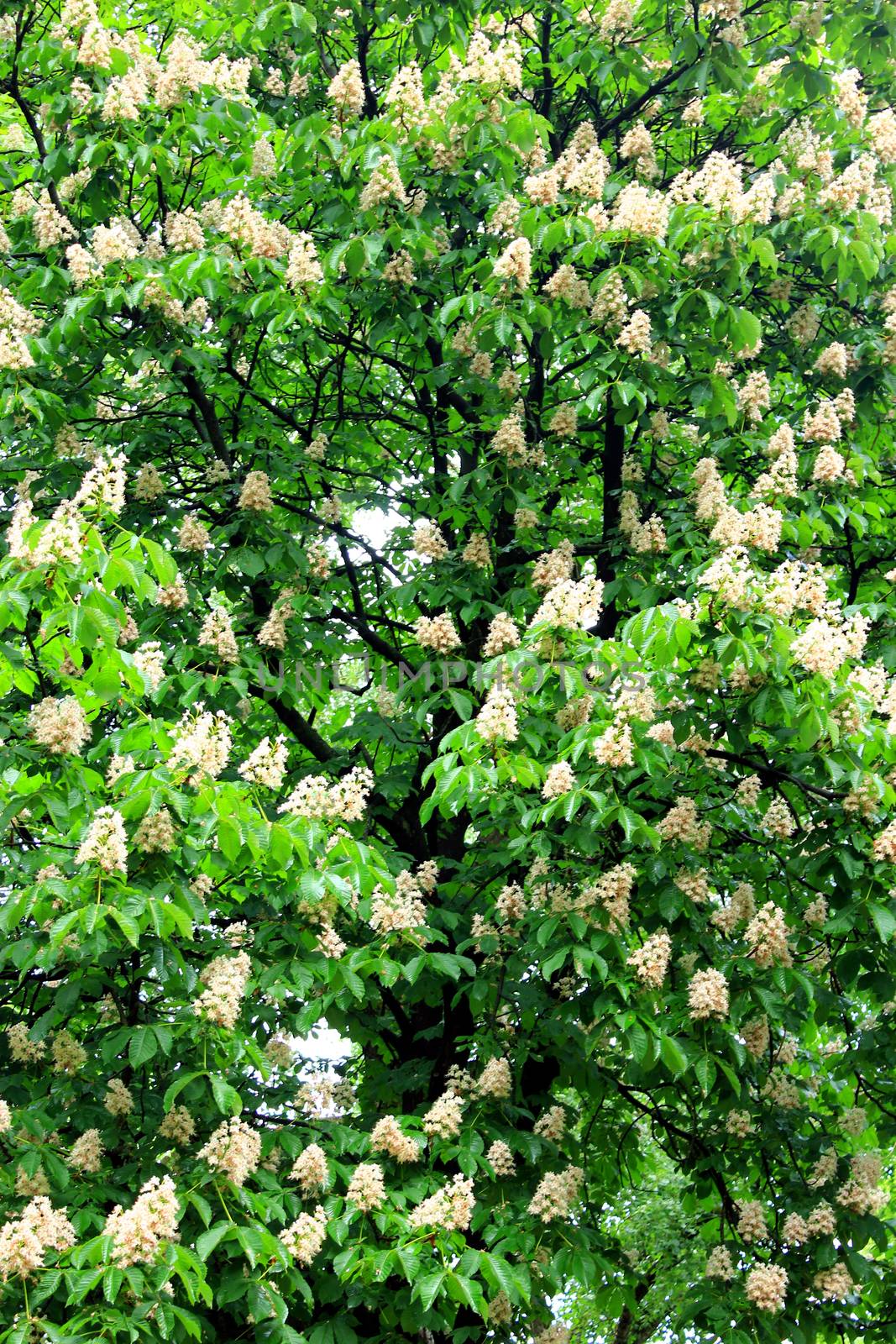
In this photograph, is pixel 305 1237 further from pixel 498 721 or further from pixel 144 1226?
pixel 498 721

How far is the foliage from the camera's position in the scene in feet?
17.7

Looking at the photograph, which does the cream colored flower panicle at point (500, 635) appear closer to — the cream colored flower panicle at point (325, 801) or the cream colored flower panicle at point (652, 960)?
the cream colored flower panicle at point (325, 801)

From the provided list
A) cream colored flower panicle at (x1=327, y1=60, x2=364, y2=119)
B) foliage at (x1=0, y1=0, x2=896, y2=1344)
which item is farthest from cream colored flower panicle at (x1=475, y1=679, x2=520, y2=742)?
cream colored flower panicle at (x1=327, y1=60, x2=364, y2=119)

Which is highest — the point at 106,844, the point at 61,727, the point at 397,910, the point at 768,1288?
the point at 61,727

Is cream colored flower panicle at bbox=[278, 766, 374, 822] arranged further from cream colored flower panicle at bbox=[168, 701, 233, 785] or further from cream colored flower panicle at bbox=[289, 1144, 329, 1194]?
cream colored flower panicle at bbox=[289, 1144, 329, 1194]

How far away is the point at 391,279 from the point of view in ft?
24.3

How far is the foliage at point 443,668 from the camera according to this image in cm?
539

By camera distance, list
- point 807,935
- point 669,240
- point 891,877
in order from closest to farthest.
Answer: point 891,877, point 807,935, point 669,240

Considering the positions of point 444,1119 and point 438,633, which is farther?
point 438,633

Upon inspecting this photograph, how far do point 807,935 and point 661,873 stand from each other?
3.57ft

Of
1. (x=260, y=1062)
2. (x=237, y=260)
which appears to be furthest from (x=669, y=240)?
(x=260, y=1062)

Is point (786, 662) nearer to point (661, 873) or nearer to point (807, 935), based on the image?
point (661, 873)

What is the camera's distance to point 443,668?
702 cm

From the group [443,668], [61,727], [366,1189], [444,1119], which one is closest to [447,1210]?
[366,1189]
